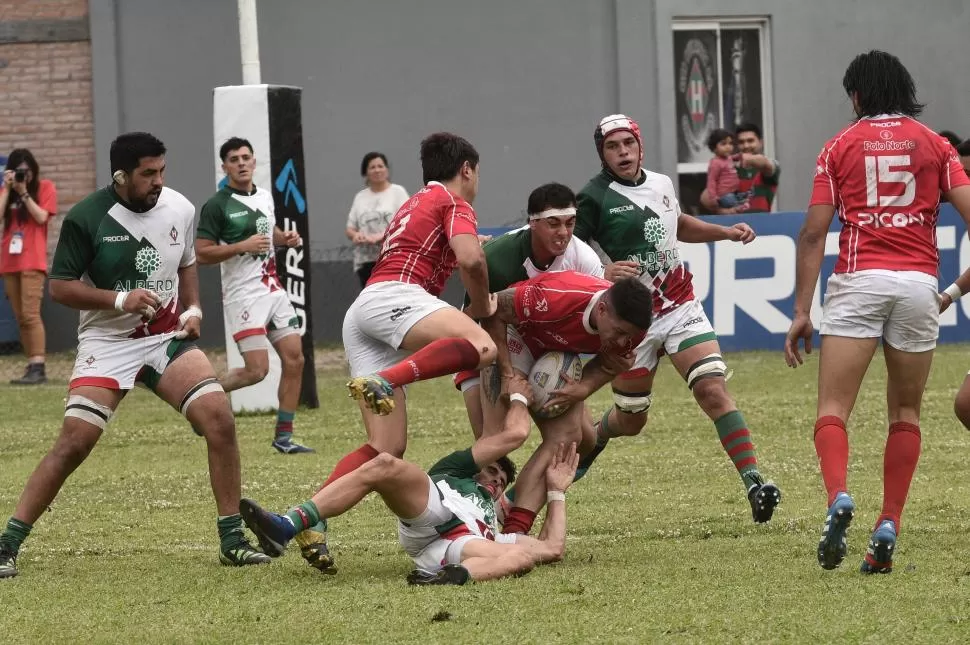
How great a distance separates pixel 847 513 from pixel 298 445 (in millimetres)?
5837

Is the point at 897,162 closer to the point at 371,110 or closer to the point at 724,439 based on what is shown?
the point at 724,439

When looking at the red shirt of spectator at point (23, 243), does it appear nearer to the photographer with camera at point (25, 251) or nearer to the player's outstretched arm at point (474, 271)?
the photographer with camera at point (25, 251)

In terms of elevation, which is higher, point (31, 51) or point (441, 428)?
point (31, 51)

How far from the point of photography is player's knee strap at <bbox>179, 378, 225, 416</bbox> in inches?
285

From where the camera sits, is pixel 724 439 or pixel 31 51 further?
pixel 31 51

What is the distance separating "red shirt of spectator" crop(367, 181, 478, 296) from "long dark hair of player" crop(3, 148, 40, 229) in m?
9.44

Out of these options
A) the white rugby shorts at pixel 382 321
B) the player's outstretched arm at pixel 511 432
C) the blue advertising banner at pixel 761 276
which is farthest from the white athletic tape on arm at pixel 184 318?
the blue advertising banner at pixel 761 276

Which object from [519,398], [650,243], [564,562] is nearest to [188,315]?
[519,398]

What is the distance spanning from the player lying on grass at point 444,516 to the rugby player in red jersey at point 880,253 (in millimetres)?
1236

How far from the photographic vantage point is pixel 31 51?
1895 cm

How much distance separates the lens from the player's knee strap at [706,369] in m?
8.18

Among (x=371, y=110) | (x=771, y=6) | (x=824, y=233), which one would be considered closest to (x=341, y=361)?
(x=371, y=110)

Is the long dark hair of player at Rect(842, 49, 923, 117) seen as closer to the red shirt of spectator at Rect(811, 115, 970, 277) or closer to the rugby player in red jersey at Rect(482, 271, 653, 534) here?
the red shirt of spectator at Rect(811, 115, 970, 277)

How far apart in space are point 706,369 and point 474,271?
5.41 ft
